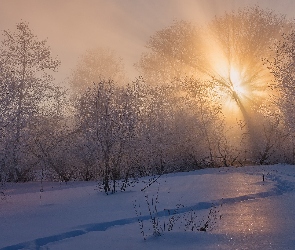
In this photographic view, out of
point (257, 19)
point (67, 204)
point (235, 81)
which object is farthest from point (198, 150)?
point (257, 19)

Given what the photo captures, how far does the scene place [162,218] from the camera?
20.4ft

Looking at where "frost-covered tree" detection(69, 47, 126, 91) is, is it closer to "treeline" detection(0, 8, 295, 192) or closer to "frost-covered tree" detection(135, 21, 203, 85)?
"frost-covered tree" detection(135, 21, 203, 85)

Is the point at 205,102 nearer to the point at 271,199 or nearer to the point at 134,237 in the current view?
the point at 271,199

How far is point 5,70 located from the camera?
1603 cm

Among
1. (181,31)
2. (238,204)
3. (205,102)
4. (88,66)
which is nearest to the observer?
(238,204)

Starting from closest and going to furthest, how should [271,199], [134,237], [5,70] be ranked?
[134,237], [271,199], [5,70]

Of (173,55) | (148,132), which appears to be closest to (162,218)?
(148,132)

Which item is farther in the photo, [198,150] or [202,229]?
[198,150]

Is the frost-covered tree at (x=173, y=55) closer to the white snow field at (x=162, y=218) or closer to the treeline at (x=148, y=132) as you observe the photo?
the treeline at (x=148, y=132)

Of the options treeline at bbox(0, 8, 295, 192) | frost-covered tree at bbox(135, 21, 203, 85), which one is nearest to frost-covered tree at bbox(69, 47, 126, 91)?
frost-covered tree at bbox(135, 21, 203, 85)

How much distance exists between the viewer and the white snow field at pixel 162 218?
465 centimetres

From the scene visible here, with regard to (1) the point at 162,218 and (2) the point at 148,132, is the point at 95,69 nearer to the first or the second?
(2) the point at 148,132

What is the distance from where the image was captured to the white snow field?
4.65 meters

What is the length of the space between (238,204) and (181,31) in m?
23.6
